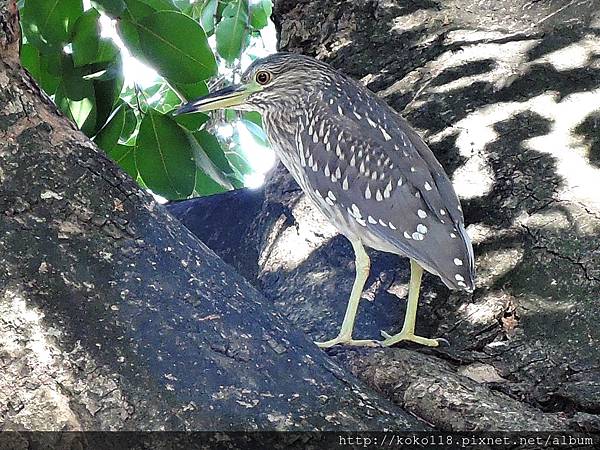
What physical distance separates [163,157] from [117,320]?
1125mm

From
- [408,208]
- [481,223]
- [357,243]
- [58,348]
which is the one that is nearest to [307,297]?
[357,243]

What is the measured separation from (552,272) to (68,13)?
1454 mm

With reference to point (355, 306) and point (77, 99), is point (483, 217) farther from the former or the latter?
point (77, 99)

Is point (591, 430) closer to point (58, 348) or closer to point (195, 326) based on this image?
point (195, 326)

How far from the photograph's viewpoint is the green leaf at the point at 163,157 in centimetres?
235

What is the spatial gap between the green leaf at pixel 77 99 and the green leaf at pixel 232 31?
3.12ft

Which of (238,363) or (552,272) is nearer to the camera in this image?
(238,363)

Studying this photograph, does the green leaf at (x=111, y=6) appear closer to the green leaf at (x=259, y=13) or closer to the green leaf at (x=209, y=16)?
the green leaf at (x=209, y=16)

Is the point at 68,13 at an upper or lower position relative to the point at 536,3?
upper

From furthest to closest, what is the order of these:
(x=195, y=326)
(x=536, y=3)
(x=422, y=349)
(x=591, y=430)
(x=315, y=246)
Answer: (x=536, y=3) → (x=315, y=246) → (x=422, y=349) → (x=591, y=430) → (x=195, y=326)

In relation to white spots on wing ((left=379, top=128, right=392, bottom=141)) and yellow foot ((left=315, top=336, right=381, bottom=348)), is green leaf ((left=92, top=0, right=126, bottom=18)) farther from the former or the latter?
yellow foot ((left=315, top=336, right=381, bottom=348))

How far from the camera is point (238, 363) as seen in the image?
1328 mm

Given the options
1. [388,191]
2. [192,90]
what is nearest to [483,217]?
[388,191]

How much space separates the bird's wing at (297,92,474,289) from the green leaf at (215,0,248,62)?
781 millimetres
